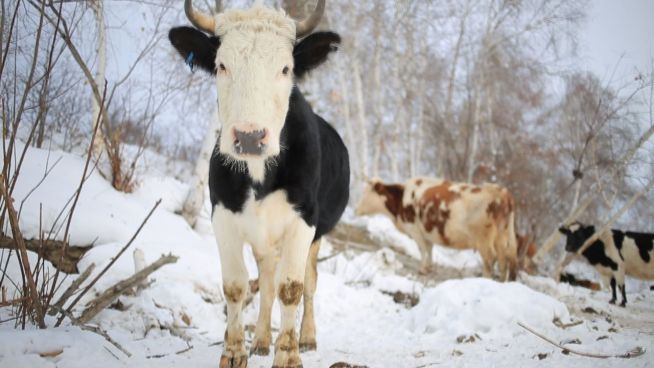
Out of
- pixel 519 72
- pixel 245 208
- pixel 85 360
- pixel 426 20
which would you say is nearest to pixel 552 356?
pixel 245 208

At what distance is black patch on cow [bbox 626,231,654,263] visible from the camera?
5816 mm

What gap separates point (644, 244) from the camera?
237 inches

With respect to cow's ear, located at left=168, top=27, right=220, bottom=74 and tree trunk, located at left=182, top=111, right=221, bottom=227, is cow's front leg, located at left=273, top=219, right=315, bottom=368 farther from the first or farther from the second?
tree trunk, located at left=182, top=111, right=221, bottom=227

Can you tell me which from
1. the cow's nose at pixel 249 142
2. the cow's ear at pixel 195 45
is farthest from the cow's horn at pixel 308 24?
the cow's nose at pixel 249 142

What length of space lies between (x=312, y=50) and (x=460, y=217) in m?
6.78

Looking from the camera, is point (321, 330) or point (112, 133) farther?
point (112, 133)

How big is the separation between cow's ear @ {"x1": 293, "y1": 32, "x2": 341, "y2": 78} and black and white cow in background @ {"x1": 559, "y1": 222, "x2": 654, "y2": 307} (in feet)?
14.6

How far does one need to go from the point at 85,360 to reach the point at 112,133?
4.14 meters

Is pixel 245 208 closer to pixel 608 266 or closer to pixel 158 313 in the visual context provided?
pixel 158 313

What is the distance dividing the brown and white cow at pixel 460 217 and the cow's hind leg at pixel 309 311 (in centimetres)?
556

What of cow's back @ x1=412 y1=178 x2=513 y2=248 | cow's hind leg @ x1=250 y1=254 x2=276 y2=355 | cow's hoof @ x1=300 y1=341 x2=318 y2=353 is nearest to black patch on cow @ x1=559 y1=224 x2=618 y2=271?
cow's back @ x1=412 y1=178 x2=513 y2=248

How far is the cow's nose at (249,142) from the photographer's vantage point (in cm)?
232

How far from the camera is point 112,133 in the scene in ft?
19.4

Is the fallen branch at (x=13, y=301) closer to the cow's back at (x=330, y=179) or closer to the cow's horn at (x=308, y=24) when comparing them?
the cow's back at (x=330, y=179)
